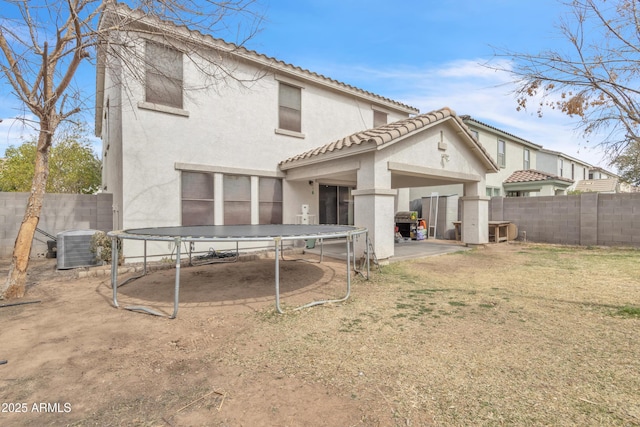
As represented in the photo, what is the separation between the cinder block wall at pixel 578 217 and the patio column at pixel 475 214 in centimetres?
292

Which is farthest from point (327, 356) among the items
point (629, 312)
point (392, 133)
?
point (392, 133)

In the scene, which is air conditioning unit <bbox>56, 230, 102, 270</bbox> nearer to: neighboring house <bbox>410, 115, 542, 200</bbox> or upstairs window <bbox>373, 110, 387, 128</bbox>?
upstairs window <bbox>373, 110, 387, 128</bbox>

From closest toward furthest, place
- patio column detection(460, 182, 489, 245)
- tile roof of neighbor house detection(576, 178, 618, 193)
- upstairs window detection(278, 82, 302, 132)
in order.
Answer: upstairs window detection(278, 82, 302, 132) < patio column detection(460, 182, 489, 245) < tile roof of neighbor house detection(576, 178, 618, 193)

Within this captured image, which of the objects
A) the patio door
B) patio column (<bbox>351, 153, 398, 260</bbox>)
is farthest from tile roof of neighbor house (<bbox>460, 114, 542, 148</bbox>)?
patio column (<bbox>351, 153, 398, 260</bbox>)

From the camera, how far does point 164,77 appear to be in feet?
24.6

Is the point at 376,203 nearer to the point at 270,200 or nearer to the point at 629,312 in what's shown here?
the point at 270,200

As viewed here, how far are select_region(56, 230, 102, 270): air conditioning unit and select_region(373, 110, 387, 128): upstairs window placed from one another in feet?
31.8

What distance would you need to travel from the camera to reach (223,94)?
854 centimetres

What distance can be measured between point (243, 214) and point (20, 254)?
15.6 feet

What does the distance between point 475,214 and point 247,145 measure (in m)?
7.51

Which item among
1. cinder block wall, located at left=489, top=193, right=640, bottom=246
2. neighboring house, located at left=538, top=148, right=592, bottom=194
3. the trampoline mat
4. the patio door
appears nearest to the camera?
the trampoline mat

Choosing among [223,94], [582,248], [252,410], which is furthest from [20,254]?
[582,248]

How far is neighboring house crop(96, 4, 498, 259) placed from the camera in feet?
23.4

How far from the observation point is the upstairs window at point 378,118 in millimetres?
12133
